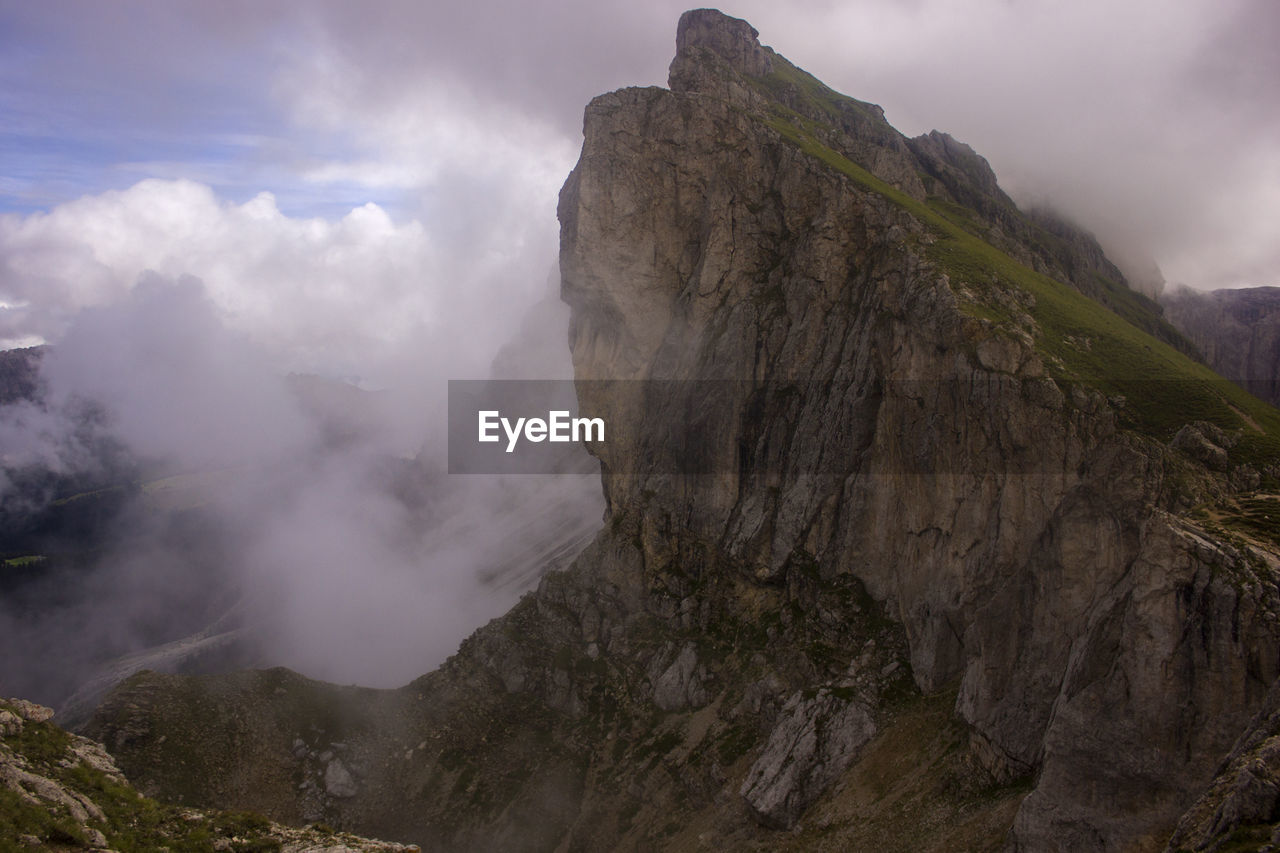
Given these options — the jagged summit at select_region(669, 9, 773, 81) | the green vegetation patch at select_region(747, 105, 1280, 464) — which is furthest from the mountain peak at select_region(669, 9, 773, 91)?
the green vegetation patch at select_region(747, 105, 1280, 464)

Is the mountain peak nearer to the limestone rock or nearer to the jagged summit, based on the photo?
the jagged summit

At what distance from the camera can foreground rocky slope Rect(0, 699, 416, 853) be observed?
21.6 m

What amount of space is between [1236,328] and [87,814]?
512 ft

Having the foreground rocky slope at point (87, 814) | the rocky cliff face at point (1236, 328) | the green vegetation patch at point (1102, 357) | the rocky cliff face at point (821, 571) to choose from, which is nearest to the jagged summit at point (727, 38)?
the rocky cliff face at point (821, 571)

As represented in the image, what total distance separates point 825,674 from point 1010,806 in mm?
22614

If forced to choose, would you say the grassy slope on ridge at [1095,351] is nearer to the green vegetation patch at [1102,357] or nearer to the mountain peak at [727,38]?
the green vegetation patch at [1102,357]

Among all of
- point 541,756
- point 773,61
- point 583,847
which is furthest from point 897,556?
point 773,61

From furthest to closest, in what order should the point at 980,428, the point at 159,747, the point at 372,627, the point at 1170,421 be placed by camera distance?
the point at 372,627 < the point at 159,747 < the point at 980,428 < the point at 1170,421

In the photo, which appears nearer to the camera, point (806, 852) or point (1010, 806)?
point (1010, 806)

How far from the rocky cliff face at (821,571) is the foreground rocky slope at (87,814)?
1399 inches

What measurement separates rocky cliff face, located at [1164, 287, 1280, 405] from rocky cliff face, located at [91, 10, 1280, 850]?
3578 centimetres

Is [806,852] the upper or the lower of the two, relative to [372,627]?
upper

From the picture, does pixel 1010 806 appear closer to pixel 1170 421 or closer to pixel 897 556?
pixel 897 556

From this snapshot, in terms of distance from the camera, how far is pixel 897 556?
5794 centimetres
